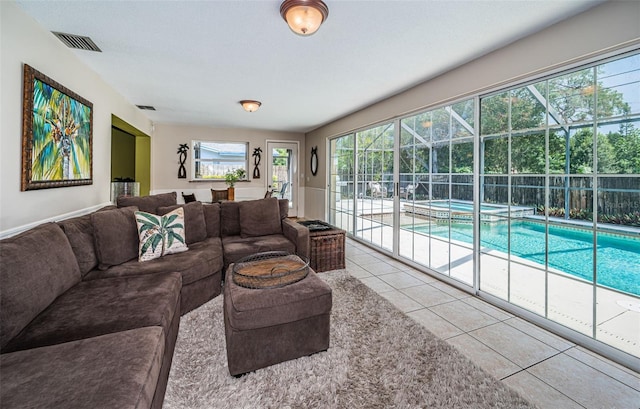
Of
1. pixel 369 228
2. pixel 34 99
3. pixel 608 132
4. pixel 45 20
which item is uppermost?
pixel 45 20

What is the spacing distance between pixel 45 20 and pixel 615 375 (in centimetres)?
476

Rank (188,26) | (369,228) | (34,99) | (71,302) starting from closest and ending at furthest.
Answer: (71,302) < (34,99) < (188,26) < (369,228)

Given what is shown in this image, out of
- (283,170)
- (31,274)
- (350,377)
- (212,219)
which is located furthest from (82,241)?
(283,170)

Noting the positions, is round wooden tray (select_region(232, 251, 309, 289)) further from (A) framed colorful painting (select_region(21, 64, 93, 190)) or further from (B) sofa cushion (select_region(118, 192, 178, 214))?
(A) framed colorful painting (select_region(21, 64, 93, 190))

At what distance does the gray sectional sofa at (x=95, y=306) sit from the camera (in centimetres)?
100

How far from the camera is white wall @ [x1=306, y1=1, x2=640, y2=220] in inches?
71.7

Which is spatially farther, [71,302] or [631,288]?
[631,288]

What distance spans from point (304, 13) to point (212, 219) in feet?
8.04

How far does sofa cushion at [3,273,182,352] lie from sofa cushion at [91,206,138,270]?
305 mm

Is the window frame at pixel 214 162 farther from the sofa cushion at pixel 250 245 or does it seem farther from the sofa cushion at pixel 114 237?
the sofa cushion at pixel 114 237

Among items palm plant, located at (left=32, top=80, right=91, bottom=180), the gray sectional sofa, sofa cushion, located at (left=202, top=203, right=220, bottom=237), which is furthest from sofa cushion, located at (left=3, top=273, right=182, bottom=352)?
sofa cushion, located at (left=202, top=203, right=220, bottom=237)

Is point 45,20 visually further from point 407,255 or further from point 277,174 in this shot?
point 277,174

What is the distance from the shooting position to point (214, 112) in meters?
5.21

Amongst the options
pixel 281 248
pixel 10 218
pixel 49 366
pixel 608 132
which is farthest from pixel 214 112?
pixel 608 132
